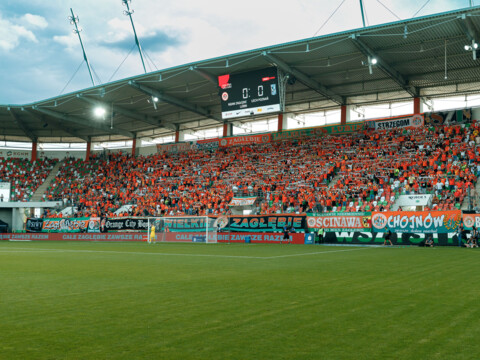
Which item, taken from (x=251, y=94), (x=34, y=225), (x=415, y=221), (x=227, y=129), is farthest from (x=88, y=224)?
(x=415, y=221)

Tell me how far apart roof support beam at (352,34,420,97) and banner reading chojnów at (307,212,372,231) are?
12235 mm

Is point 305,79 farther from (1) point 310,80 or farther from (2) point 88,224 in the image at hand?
(2) point 88,224

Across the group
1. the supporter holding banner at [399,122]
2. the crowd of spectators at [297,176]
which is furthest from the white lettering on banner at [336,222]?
the supporter holding banner at [399,122]

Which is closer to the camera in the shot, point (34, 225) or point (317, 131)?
point (317, 131)

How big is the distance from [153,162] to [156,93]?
44.0 ft

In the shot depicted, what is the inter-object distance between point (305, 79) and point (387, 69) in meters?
6.92

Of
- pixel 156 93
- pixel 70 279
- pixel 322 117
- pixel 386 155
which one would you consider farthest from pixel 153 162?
pixel 70 279

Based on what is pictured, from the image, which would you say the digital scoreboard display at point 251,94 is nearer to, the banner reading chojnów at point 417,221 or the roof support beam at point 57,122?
the banner reading chojnów at point 417,221

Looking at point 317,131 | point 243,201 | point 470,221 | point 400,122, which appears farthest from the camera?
point 317,131

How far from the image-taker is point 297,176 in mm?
40469

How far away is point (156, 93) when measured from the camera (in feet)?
144

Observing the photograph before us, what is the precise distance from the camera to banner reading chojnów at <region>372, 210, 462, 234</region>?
26.4 m

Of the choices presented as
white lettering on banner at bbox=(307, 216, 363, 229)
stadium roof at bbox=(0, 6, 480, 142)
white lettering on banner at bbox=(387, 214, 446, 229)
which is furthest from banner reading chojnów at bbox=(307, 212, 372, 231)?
stadium roof at bbox=(0, 6, 480, 142)

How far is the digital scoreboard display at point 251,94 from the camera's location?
3291cm
